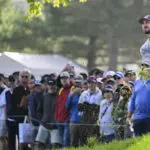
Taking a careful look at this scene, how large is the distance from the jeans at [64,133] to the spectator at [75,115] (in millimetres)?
291

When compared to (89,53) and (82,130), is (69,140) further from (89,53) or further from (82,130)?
(89,53)

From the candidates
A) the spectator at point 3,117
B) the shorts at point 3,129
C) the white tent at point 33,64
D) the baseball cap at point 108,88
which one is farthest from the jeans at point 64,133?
the white tent at point 33,64

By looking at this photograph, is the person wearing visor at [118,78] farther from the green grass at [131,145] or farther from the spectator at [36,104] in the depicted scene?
the green grass at [131,145]

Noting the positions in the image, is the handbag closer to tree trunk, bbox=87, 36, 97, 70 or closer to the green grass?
the green grass

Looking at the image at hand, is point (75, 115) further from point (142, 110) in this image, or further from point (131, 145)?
point (131, 145)

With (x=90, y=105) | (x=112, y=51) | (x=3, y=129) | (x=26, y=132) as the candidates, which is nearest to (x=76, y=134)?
(x=90, y=105)

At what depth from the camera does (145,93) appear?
11.8 metres

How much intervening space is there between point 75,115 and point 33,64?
1672 centimetres

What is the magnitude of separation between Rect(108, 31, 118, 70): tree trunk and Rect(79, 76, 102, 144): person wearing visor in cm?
3107

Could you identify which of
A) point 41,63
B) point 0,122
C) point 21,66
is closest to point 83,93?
point 0,122

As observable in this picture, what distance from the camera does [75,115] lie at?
608 inches

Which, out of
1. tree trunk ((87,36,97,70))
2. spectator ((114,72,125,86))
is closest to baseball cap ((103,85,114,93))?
spectator ((114,72,125,86))

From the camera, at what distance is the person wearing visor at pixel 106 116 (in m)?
13.9

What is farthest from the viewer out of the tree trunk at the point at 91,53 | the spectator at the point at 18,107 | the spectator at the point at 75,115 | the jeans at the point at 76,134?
the tree trunk at the point at 91,53
